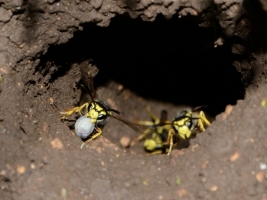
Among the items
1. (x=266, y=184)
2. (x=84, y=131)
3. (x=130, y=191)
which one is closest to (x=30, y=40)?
(x=84, y=131)

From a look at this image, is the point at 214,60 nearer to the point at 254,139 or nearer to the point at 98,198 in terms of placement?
the point at 254,139

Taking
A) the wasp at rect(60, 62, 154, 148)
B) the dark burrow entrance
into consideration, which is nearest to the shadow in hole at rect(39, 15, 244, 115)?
the dark burrow entrance

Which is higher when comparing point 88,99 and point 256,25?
point 256,25

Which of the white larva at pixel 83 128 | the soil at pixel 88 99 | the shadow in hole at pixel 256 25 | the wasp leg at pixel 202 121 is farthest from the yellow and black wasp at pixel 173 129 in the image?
the shadow in hole at pixel 256 25

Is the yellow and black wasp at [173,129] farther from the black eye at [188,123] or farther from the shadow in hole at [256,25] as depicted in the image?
the shadow in hole at [256,25]

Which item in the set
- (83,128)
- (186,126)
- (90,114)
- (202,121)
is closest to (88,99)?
(90,114)

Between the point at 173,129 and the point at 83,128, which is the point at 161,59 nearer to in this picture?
the point at 173,129
